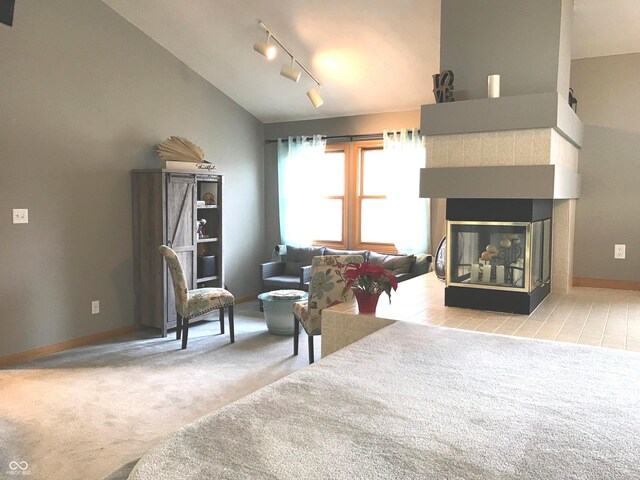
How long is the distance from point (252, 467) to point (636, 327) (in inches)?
99.3

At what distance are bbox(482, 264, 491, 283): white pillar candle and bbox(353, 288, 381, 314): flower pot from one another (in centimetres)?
76

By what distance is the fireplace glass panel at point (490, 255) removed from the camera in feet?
10.4

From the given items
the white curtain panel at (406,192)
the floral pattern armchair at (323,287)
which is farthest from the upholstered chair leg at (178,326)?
the white curtain panel at (406,192)

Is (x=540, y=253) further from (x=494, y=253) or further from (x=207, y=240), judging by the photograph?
(x=207, y=240)

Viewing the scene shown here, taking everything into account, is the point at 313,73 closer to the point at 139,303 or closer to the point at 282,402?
the point at 139,303

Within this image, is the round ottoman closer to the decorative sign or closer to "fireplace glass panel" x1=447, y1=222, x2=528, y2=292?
"fireplace glass panel" x1=447, y1=222, x2=528, y2=292

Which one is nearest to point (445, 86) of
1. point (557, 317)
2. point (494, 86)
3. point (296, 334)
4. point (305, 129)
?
point (494, 86)

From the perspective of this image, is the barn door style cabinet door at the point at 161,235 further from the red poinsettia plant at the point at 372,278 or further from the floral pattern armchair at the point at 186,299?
the red poinsettia plant at the point at 372,278

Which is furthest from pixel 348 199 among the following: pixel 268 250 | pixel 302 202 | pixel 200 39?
pixel 200 39

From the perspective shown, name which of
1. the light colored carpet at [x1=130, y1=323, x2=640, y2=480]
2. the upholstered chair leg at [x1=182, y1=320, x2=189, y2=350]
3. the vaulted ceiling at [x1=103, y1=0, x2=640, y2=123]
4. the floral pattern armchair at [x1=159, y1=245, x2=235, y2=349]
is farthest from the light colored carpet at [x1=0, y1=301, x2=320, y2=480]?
the vaulted ceiling at [x1=103, y1=0, x2=640, y2=123]

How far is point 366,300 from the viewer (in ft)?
10.0

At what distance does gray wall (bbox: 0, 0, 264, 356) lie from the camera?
166 inches

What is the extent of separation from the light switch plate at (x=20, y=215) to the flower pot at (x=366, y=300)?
2.94 metres

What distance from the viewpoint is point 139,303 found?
A: 527 centimetres
